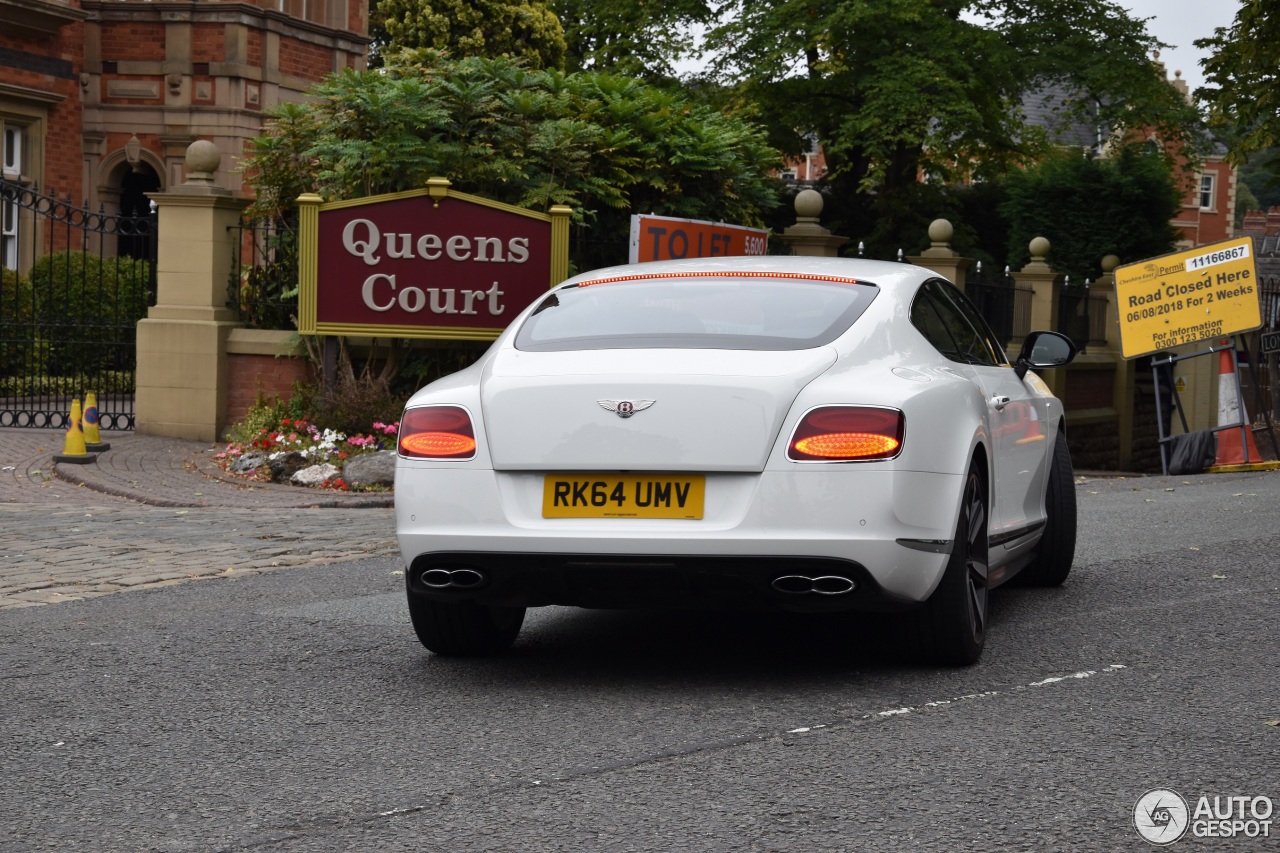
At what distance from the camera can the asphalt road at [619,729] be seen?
3979mm

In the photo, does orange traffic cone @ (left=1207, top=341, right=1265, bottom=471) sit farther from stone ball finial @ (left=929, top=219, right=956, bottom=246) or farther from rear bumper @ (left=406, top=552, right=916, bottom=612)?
rear bumper @ (left=406, top=552, right=916, bottom=612)

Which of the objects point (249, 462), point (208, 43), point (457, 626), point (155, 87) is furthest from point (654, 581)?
point (155, 87)

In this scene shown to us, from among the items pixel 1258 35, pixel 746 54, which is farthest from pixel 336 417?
pixel 746 54

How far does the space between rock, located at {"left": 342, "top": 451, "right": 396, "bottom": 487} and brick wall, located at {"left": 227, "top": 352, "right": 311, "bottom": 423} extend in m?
2.18

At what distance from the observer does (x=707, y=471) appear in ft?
17.1

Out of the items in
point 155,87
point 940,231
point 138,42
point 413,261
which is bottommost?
point 413,261

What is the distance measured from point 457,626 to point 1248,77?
70.1 ft

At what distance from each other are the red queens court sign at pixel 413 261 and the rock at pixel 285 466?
1190 mm

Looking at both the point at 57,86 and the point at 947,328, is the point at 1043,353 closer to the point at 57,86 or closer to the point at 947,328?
the point at 947,328

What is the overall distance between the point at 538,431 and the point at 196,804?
170 cm

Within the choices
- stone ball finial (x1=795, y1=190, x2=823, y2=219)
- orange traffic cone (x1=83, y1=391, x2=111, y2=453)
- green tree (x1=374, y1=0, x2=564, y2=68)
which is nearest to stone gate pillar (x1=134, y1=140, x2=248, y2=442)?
orange traffic cone (x1=83, y1=391, x2=111, y2=453)

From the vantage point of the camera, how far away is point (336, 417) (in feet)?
44.6

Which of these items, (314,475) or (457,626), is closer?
(457,626)

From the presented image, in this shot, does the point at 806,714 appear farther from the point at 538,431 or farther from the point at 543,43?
the point at 543,43
